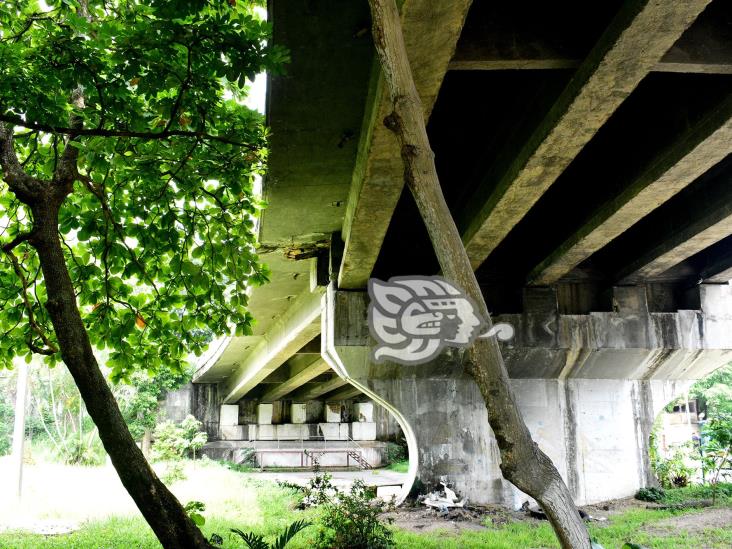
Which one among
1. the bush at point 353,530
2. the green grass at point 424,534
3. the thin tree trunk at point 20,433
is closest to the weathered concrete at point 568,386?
the green grass at point 424,534

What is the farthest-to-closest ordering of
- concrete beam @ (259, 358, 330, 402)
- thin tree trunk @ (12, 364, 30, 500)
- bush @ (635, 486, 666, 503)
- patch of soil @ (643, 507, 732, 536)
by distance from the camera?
concrete beam @ (259, 358, 330, 402) < thin tree trunk @ (12, 364, 30, 500) < bush @ (635, 486, 666, 503) < patch of soil @ (643, 507, 732, 536)

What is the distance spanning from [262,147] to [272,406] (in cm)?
2728

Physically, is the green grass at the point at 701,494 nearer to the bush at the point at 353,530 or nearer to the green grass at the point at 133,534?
the bush at the point at 353,530

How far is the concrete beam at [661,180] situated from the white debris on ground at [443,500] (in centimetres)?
410

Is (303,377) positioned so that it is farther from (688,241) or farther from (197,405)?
(688,241)

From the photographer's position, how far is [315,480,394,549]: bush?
23.5 ft

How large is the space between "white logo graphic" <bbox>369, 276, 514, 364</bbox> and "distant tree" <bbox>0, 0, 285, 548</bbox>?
5.39 feet

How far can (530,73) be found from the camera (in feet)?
17.5

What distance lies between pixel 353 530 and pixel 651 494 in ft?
17.9

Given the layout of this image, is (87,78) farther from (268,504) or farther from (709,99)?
(268,504)

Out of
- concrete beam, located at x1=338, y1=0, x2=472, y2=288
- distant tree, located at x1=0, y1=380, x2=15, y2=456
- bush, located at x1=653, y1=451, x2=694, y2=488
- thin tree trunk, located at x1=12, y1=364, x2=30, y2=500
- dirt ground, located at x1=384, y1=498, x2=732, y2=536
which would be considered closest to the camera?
concrete beam, located at x1=338, y1=0, x2=472, y2=288

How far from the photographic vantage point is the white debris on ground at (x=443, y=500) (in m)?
9.59

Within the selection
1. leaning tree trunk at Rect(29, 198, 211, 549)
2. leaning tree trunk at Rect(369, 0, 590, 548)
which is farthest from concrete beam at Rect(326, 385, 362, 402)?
leaning tree trunk at Rect(369, 0, 590, 548)

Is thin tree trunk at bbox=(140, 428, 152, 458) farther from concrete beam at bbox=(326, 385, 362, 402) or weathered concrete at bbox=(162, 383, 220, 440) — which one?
concrete beam at bbox=(326, 385, 362, 402)
